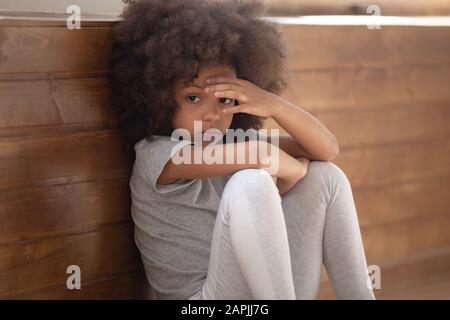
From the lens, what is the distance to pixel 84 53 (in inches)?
61.3

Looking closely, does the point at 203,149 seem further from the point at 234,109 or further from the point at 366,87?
the point at 366,87

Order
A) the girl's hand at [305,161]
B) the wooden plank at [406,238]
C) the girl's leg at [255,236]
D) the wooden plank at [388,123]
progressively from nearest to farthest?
the girl's leg at [255,236]
the girl's hand at [305,161]
the wooden plank at [388,123]
the wooden plank at [406,238]

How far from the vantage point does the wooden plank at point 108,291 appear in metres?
1.56

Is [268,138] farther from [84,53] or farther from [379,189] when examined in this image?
[379,189]

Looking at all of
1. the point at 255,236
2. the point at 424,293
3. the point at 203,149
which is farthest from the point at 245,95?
the point at 424,293

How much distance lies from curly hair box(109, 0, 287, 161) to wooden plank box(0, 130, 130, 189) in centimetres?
4

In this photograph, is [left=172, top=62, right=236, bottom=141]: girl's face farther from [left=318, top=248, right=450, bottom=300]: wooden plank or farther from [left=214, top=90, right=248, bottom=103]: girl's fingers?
[left=318, top=248, right=450, bottom=300]: wooden plank

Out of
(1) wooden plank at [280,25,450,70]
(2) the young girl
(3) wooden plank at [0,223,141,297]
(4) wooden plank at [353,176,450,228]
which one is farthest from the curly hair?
(4) wooden plank at [353,176,450,228]

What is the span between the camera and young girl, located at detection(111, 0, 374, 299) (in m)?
1.54

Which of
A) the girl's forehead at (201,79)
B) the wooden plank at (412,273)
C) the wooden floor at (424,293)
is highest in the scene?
the girl's forehead at (201,79)

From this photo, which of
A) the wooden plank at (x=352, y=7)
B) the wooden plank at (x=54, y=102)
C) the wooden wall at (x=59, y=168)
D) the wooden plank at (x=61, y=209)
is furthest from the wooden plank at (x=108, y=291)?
the wooden plank at (x=352, y=7)

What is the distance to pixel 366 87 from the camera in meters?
2.25

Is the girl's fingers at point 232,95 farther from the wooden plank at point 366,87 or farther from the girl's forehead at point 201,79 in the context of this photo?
the wooden plank at point 366,87
